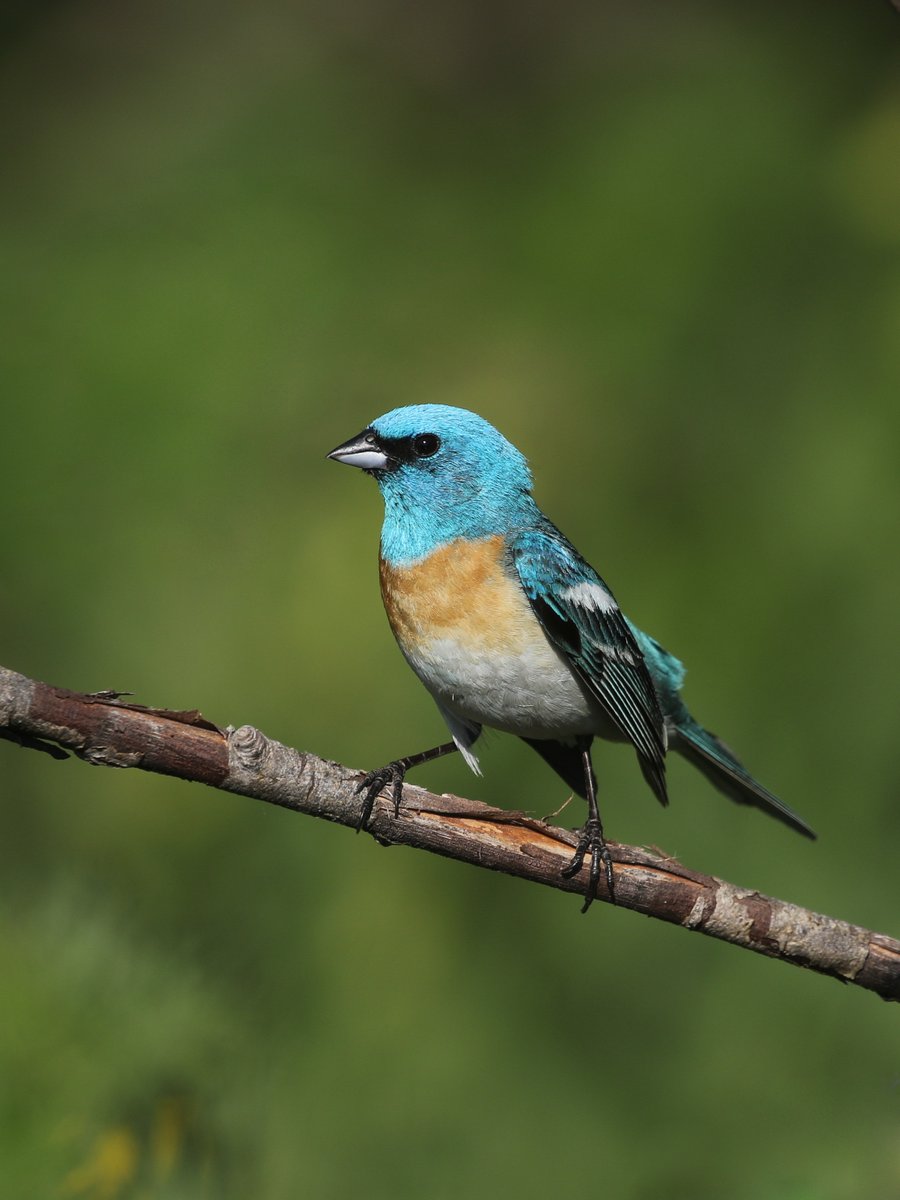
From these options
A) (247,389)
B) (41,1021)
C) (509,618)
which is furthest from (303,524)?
(41,1021)

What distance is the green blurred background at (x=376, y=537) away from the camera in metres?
3.13

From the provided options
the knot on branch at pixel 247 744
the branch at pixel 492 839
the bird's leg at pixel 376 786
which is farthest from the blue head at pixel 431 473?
the knot on branch at pixel 247 744

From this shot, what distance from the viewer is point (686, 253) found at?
4.71m

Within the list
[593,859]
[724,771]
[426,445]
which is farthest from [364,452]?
[724,771]

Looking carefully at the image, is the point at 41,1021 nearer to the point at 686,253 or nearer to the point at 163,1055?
the point at 163,1055

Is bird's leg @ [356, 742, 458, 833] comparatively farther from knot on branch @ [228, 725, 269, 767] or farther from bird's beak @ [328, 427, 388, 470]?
bird's beak @ [328, 427, 388, 470]

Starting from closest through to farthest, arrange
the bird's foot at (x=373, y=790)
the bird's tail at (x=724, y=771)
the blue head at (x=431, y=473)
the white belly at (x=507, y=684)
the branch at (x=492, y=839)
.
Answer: the branch at (x=492, y=839) → the bird's foot at (x=373, y=790) → the white belly at (x=507, y=684) → the blue head at (x=431, y=473) → the bird's tail at (x=724, y=771)

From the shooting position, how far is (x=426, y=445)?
116 inches

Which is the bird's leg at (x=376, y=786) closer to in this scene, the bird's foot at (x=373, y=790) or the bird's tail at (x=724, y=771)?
the bird's foot at (x=373, y=790)

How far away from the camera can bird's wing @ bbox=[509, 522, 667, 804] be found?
2.78 metres

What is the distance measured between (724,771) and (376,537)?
4.45 ft

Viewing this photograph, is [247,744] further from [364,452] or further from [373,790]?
[364,452]

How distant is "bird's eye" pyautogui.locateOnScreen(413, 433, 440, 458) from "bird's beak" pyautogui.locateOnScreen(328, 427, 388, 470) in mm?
76

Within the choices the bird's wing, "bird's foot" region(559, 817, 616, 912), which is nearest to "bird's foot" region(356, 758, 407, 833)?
"bird's foot" region(559, 817, 616, 912)
